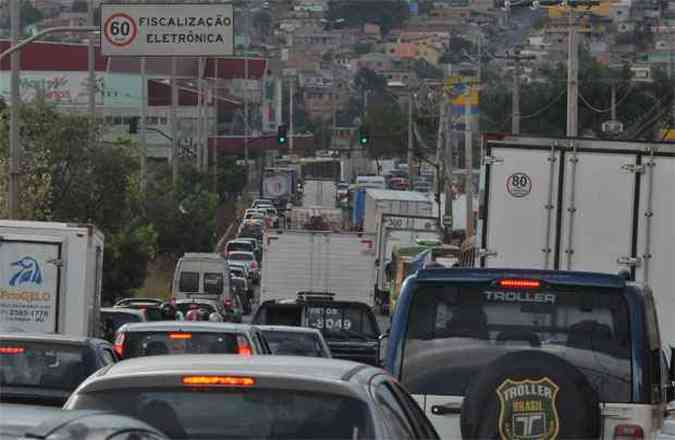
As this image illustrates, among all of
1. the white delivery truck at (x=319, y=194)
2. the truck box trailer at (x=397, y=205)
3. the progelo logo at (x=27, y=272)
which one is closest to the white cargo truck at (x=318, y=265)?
the progelo logo at (x=27, y=272)

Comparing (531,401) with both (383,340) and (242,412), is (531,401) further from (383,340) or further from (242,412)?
(383,340)

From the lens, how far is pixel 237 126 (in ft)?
515

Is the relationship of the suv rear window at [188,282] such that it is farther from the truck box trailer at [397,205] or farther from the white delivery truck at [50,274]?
the white delivery truck at [50,274]

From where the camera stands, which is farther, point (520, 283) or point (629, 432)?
point (520, 283)

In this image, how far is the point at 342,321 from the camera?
31.7m

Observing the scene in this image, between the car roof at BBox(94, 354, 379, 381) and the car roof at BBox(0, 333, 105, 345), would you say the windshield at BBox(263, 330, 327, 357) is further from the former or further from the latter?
the car roof at BBox(94, 354, 379, 381)

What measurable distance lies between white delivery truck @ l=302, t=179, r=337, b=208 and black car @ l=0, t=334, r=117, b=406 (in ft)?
322

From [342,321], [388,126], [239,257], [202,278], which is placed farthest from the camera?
[388,126]

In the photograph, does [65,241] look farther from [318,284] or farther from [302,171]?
[302,171]

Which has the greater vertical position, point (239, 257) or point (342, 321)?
point (342, 321)

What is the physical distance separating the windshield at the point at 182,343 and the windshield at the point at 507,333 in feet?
24.9

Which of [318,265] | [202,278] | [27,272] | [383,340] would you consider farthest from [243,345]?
[202,278]

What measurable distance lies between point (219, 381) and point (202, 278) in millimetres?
43016

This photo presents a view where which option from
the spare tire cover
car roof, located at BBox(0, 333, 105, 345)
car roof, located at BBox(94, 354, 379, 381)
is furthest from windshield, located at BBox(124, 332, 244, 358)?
car roof, located at BBox(94, 354, 379, 381)
